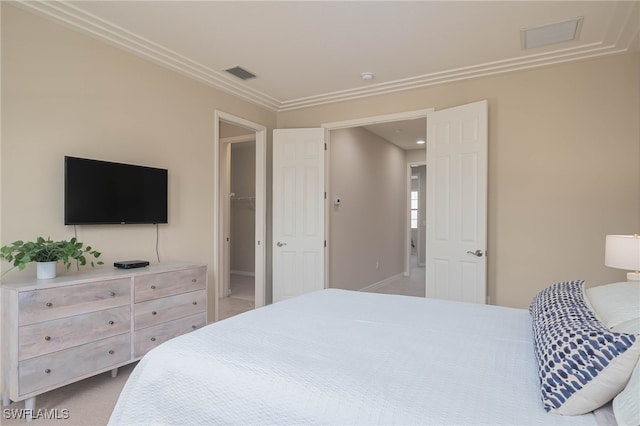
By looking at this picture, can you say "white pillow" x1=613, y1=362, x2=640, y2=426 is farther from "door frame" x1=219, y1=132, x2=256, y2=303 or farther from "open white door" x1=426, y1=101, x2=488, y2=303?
"door frame" x1=219, y1=132, x2=256, y2=303

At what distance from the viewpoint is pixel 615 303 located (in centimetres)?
141

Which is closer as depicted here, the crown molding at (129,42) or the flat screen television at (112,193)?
the crown molding at (129,42)

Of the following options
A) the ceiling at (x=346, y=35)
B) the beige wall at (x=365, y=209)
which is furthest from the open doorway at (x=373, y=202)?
the ceiling at (x=346, y=35)

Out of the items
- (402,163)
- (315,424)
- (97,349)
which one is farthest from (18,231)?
(402,163)

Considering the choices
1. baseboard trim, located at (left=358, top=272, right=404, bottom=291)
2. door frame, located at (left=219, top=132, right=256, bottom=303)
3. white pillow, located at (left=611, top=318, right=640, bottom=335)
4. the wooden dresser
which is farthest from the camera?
baseboard trim, located at (left=358, top=272, right=404, bottom=291)

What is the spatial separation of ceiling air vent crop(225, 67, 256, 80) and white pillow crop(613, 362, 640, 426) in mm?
3588

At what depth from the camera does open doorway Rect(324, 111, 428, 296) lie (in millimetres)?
5016

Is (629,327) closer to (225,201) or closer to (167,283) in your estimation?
(167,283)

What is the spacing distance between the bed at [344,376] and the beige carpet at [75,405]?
107 centimetres

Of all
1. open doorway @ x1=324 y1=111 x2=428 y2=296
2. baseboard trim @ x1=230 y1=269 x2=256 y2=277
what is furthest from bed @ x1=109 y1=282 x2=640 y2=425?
baseboard trim @ x1=230 y1=269 x2=256 y2=277

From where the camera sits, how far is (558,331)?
3.79 feet

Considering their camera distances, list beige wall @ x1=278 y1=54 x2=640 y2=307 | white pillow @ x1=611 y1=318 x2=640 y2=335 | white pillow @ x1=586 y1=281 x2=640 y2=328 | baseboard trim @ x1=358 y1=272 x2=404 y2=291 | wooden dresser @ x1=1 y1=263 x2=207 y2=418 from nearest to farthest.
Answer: white pillow @ x1=611 y1=318 x2=640 y2=335
white pillow @ x1=586 y1=281 x2=640 y2=328
wooden dresser @ x1=1 y1=263 x2=207 y2=418
beige wall @ x1=278 y1=54 x2=640 y2=307
baseboard trim @ x1=358 y1=272 x2=404 y2=291

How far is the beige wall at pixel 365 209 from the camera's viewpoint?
509cm

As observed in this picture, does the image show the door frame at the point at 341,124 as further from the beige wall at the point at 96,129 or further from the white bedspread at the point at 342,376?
the white bedspread at the point at 342,376
